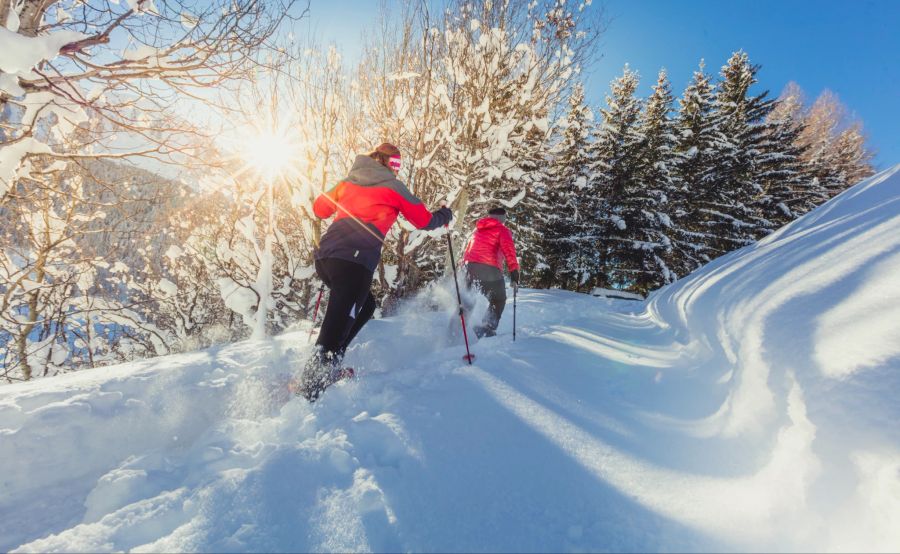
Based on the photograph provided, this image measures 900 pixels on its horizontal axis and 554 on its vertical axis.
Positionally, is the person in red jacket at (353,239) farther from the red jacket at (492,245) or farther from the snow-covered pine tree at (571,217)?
the snow-covered pine tree at (571,217)

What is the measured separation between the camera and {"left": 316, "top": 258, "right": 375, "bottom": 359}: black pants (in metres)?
2.57

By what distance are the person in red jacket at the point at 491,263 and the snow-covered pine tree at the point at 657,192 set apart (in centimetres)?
1266

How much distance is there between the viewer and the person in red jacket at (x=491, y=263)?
497 cm

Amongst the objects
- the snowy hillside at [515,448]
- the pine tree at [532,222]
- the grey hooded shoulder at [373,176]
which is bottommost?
the snowy hillside at [515,448]

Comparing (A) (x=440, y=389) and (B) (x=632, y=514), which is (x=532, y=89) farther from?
(B) (x=632, y=514)

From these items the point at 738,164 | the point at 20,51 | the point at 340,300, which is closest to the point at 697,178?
the point at 738,164

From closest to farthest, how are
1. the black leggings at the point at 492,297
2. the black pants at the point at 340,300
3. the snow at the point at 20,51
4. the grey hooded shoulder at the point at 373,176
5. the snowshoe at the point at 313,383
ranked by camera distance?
the snow at the point at 20,51 → the snowshoe at the point at 313,383 → the black pants at the point at 340,300 → the grey hooded shoulder at the point at 373,176 → the black leggings at the point at 492,297

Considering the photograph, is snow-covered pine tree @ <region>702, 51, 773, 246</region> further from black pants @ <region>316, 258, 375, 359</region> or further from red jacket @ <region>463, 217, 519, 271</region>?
black pants @ <region>316, 258, 375, 359</region>

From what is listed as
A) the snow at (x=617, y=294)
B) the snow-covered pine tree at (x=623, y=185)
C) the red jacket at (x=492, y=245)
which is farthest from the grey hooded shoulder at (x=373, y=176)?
the snow-covered pine tree at (x=623, y=185)

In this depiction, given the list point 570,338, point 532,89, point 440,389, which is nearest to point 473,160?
point 532,89

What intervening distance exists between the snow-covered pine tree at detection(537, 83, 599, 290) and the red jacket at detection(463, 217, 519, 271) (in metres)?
11.9

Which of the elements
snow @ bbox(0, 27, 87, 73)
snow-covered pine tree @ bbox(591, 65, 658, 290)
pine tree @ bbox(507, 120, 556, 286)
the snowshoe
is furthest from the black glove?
snow-covered pine tree @ bbox(591, 65, 658, 290)

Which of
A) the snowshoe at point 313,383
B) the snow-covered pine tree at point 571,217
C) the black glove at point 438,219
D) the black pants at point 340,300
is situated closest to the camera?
the snowshoe at point 313,383

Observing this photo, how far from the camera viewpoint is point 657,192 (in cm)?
1523
